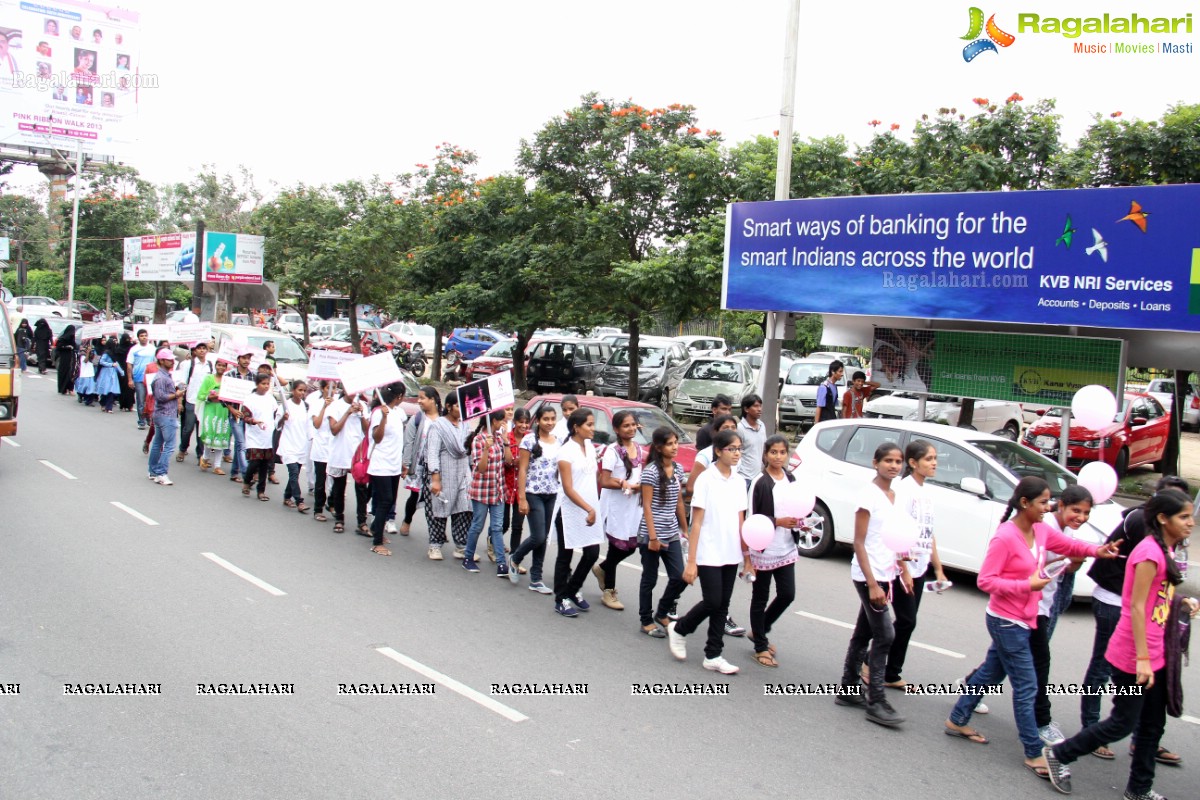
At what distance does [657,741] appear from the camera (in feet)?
16.5

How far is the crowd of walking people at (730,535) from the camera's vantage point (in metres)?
4.50

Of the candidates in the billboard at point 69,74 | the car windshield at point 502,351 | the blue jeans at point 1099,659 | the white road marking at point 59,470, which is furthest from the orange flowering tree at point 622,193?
the billboard at point 69,74

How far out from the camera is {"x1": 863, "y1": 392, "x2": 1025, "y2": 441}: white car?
18.2m

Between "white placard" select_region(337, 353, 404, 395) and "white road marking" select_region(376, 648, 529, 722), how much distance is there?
11.8 feet

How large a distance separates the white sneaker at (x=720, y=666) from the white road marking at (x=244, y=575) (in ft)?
11.3

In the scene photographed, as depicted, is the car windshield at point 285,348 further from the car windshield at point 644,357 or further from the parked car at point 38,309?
the parked car at point 38,309

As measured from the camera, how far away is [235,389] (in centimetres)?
1195

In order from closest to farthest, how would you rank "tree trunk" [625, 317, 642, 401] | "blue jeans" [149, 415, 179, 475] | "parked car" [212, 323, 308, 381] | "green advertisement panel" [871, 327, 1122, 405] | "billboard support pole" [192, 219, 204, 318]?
"green advertisement panel" [871, 327, 1122, 405] → "blue jeans" [149, 415, 179, 475] → "parked car" [212, 323, 308, 381] → "tree trunk" [625, 317, 642, 401] → "billboard support pole" [192, 219, 204, 318]

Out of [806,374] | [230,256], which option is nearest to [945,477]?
[806,374]

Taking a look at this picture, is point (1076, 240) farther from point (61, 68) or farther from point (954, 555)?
point (61, 68)

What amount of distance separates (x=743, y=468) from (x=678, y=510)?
2468 millimetres

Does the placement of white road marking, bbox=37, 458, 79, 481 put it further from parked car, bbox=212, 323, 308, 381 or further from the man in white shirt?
parked car, bbox=212, 323, 308, 381

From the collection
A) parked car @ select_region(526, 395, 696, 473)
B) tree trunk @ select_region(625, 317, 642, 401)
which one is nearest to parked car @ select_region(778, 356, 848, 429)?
tree trunk @ select_region(625, 317, 642, 401)

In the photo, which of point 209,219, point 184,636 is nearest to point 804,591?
point 184,636
